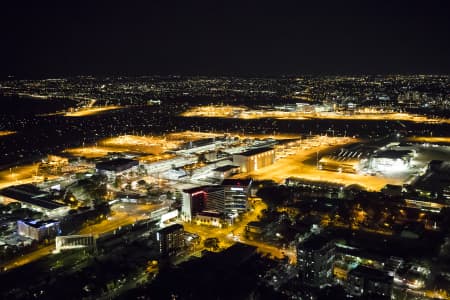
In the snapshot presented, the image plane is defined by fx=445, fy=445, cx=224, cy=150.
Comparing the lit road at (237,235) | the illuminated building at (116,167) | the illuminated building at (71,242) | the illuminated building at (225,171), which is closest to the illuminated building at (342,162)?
the illuminated building at (225,171)

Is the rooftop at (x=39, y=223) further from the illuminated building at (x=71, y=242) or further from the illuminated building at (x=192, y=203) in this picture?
the illuminated building at (x=192, y=203)

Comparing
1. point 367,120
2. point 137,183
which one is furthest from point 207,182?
point 367,120

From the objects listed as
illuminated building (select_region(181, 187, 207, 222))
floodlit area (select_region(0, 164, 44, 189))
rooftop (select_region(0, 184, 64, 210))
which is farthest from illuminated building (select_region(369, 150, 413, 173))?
floodlit area (select_region(0, 164, 44, 189))

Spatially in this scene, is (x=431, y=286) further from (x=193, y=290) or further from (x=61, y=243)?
(x=61, y=243)

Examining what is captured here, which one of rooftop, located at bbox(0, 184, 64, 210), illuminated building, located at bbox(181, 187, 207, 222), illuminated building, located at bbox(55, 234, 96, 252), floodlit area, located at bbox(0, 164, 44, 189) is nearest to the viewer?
illuminated building, located at bbox(55, 234, 96, 252)

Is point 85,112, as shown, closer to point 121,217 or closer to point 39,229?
point 121,217

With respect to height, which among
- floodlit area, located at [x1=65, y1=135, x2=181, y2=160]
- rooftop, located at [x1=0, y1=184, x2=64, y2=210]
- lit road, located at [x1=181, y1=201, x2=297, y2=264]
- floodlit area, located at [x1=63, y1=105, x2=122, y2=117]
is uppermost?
floodlit area, located at [x1=63, y1=105, x2=122, y2=117]

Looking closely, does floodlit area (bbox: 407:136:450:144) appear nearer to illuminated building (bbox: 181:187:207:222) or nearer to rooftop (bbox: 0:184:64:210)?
illuminated building (bbox: 181:187:207:222)
